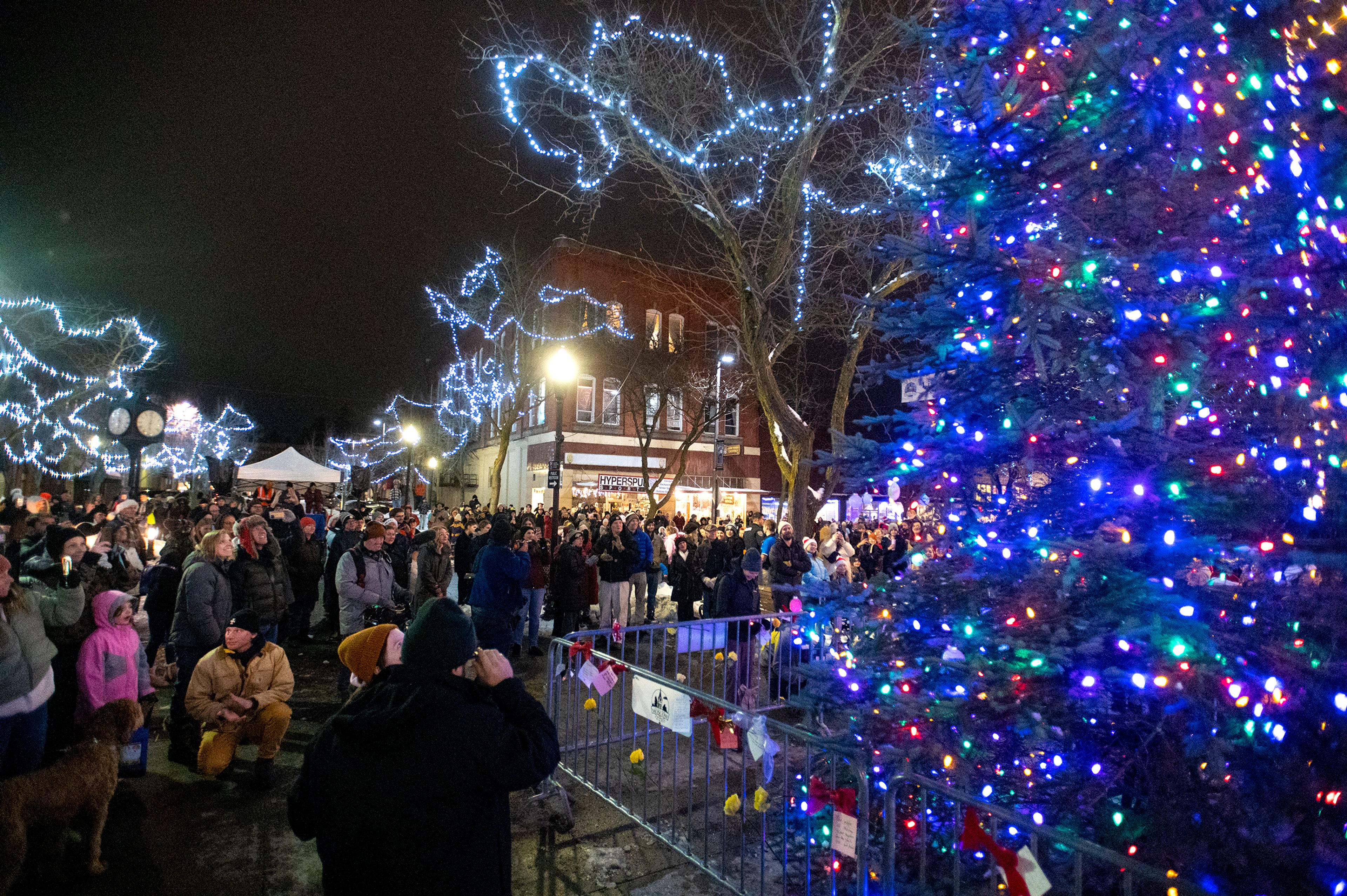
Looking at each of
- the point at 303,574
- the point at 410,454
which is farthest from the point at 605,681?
the point at 410,454

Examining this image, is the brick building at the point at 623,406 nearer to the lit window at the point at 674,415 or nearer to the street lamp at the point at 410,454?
the lit window at the point at 674,415

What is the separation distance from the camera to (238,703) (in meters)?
5.62

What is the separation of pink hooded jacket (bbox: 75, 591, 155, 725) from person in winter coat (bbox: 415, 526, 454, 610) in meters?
3.39

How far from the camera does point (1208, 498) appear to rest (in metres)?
3.00

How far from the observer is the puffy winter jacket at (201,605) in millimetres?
6156

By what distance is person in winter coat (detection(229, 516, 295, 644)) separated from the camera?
23.5ft

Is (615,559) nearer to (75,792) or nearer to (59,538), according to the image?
(59,538)

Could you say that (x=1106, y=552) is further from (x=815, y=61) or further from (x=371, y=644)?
(x=815, y=61)

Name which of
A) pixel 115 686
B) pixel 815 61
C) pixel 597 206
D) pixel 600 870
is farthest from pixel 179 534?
pixel 815 61

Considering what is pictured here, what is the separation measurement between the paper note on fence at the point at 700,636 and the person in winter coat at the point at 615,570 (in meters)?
1.82

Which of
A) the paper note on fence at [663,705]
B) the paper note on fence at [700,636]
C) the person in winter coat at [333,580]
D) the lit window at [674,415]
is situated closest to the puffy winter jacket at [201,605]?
the paper note on fence at [663,705]

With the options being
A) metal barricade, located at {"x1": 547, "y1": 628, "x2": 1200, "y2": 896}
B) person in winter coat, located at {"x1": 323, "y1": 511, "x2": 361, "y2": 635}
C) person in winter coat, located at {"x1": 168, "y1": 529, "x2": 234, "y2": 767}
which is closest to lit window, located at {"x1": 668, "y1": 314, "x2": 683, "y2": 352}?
person in winter coat, located at {"x1": 323, "y1": 511, "x2": 361, "y2": 635}

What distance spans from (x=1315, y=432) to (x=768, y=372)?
6.92m

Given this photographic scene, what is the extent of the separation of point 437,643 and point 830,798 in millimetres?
2570
